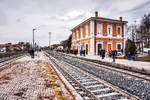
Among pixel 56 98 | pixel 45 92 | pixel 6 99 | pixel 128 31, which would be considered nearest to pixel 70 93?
pixel 56 98

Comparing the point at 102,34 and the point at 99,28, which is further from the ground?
the point at 99,28

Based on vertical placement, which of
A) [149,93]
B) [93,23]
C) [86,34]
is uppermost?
[93,23]

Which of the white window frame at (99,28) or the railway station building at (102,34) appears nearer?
the railway station building at (102,34)

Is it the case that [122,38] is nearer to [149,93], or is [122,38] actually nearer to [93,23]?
[93,23]

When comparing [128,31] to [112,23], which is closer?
[112,23]

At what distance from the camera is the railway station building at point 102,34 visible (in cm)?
2719

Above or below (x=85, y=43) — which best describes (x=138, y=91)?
below

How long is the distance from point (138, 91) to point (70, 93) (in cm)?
298

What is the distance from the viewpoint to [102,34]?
28.3 m

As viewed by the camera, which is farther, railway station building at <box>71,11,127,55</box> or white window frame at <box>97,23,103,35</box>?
white window frame at <box>97,23,103,35</box>

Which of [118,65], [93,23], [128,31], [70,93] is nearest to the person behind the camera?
[70,93]

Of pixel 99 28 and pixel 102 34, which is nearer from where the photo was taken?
pixel 99 28

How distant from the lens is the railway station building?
27188 mm

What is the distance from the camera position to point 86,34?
29859mm
